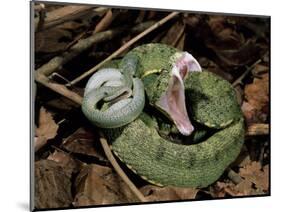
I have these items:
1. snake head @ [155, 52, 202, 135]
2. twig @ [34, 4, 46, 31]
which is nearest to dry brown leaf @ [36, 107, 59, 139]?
twig @ [34, 4, 46, 31]

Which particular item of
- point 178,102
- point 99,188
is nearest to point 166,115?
point 178,102

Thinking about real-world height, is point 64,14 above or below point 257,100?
above

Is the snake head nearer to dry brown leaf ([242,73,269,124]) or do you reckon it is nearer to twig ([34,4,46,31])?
dry brown leaf ([242,73,269,124])

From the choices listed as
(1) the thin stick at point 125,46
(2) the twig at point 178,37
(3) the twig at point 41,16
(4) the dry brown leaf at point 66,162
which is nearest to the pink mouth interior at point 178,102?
(2) the twig at point 178,37

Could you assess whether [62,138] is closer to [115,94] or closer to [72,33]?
[115,94]

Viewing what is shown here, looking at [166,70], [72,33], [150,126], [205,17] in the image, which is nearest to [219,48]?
[205,17]

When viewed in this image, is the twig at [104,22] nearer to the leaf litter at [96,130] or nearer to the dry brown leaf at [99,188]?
the leaf litter at [96,130]

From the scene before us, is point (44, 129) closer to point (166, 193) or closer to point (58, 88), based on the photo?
point (58, 88)
